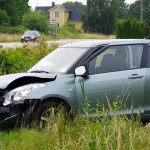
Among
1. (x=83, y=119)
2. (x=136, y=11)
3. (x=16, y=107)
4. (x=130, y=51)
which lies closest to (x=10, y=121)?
(x=16, y=107)

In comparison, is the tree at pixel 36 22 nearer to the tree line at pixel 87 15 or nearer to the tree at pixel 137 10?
the tree line at pixel 87 15

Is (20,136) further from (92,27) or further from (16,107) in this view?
(92,27)

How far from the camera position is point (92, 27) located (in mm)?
97438

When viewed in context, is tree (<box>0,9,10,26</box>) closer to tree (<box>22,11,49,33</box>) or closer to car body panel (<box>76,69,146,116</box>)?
tree (<box>22,11,49,33</box>)

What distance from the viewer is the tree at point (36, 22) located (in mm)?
78625

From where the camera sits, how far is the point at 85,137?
212 inches

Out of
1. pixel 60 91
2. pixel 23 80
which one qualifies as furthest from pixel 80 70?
pixel 23 80

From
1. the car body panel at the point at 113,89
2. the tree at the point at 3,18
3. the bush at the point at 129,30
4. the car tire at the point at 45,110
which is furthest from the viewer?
the tree at the point at 3,18

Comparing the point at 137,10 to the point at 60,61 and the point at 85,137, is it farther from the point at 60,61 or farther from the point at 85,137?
the point at 85,137

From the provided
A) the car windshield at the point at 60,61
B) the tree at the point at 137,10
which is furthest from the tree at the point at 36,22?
the car windshield at the point at 60,61

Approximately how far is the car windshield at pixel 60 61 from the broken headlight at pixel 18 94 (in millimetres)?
737

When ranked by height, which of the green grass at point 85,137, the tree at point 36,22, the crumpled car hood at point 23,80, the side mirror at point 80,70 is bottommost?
the tree at point 36,22

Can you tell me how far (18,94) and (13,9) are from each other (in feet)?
255

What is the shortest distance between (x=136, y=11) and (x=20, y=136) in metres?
117
